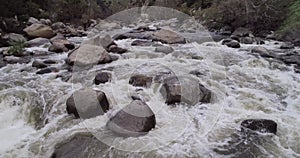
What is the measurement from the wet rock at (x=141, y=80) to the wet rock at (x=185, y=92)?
1.40 ft

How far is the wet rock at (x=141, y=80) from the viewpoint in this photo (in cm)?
559

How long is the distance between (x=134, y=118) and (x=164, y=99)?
46.8 inches

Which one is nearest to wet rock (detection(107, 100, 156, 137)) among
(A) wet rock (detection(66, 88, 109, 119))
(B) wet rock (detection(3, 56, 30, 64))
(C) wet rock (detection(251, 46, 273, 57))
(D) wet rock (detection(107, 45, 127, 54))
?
(A) wet rock (detection(66, 88, 109, 119))

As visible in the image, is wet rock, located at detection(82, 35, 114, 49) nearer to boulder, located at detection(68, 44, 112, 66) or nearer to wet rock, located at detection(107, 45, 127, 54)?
wet rock, located at detection(107, 45, 127, 54)

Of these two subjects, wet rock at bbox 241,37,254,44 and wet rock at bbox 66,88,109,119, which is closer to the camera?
wet rock at bbox 66,88,109,119

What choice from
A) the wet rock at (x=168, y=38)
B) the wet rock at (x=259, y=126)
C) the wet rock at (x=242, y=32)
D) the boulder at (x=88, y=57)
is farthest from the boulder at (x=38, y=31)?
the wet rock at (x=259, y=126)

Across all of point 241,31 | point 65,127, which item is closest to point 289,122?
point 65,127

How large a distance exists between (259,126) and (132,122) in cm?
185

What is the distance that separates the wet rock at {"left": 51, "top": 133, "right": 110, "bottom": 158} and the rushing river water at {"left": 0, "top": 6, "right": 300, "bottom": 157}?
0.05m

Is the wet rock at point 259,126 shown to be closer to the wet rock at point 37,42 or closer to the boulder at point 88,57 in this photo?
the boulder at point 88,57

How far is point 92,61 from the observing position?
23.0 feet

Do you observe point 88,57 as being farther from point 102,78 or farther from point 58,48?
point 58,48

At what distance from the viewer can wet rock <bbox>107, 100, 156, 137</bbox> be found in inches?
155

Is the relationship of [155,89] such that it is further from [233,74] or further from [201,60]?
[201,60]
